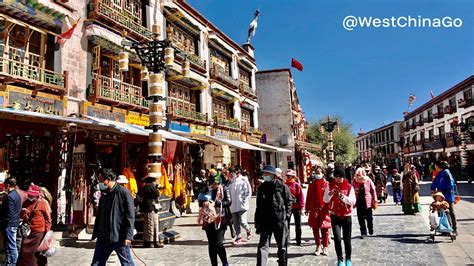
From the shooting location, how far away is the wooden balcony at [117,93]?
11.6 meters

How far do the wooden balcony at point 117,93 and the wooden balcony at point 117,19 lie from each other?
2.06 meters

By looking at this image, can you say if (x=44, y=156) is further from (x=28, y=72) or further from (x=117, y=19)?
(x=117, y=19)

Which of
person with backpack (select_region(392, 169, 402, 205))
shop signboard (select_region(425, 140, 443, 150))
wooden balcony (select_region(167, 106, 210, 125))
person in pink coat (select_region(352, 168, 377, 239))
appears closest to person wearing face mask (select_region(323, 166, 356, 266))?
person in pink coat (select_region(352, 168, 377, 239))

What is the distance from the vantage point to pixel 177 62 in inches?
685

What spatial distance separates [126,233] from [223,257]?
169cm

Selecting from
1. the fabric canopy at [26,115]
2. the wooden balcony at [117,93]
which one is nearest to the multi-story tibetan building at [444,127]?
the wooden balcony at [117,93]

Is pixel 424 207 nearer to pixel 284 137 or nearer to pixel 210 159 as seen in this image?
pixel 210 159

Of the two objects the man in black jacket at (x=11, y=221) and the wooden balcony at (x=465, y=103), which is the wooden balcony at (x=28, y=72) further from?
the wooden balcony at (x=465, y=103)

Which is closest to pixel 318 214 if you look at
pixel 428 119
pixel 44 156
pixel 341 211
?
pixel 341 211

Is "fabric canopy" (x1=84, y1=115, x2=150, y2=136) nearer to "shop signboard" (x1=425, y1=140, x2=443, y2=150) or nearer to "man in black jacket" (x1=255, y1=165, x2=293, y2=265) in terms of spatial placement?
"man in black jacket" (x1=255, y1=165, x2=293, y2=265)

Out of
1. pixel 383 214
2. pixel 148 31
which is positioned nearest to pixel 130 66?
pixel 148 31

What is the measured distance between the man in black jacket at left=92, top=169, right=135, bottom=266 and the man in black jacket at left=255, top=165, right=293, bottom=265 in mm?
2064

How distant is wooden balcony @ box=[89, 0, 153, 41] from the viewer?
38.9 feet

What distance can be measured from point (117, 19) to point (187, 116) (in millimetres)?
6043
